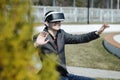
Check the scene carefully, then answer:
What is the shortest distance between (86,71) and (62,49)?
714cm

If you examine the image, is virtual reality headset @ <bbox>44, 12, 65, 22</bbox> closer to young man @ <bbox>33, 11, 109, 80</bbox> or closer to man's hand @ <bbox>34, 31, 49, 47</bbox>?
young man @ <bbox>33, 11, 109, 80</bbox>

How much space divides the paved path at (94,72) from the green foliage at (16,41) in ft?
28.4

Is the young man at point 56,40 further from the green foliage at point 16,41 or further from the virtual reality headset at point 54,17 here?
the green foliage at point 16,41

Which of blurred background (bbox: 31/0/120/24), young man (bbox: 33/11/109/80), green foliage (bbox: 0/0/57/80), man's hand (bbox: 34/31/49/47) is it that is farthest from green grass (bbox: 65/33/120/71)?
blurred background (bbox: 31/0/120/24)

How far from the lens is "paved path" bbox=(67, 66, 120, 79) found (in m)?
10.9

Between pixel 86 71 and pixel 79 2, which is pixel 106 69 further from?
pixel 79 2

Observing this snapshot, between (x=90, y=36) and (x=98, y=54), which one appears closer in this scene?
(x=90, y=36)

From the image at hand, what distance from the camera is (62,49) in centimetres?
465

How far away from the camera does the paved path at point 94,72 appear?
1089cm

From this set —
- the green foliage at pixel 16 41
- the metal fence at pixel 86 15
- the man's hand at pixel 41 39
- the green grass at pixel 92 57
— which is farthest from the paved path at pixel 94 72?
the metal fence at pixel 86 15

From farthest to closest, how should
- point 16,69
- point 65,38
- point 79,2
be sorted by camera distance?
point 79,2
point 65,38
point 16,69

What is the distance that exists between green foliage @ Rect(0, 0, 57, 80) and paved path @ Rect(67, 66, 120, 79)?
28.4 feet

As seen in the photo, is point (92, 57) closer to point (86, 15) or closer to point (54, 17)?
point (54, 17)

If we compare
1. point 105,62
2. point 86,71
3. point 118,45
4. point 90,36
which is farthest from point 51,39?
point 118,45
